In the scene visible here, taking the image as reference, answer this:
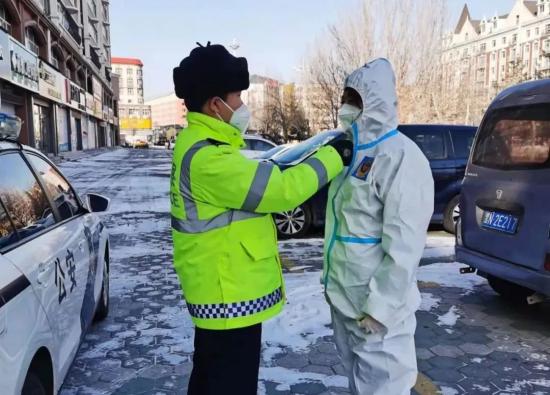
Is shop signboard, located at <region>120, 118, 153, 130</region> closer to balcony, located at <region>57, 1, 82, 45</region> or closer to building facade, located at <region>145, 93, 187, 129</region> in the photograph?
building facade, located at <region>145, 93, 187, 129</region>

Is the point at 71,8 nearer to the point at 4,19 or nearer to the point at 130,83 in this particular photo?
the point at 4,19

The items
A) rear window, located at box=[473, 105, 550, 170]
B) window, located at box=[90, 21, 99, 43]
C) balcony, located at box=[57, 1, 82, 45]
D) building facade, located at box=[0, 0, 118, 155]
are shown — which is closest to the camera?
rear window, located at box=[473, 105, 550, 170]

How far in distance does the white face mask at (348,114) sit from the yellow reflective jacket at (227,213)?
0.35 m

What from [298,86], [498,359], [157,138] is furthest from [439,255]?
[157,138]

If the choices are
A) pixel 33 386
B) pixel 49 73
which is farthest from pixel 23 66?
pixel 33 386

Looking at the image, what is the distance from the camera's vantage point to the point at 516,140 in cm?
414

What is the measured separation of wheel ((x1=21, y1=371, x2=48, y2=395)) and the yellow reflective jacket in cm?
72

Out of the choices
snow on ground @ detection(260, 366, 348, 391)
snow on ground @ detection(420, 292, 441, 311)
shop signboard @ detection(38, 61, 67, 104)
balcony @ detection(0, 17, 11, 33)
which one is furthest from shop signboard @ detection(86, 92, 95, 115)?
snow on ground @ detection(260, 366, 348, 391)

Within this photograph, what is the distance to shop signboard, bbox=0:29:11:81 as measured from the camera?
16531mm

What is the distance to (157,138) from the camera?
97.0m

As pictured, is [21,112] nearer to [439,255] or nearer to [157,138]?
[439,255]

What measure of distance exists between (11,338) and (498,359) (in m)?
3.14

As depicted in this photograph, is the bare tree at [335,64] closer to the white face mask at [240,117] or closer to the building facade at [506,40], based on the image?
the white face mask at [240,117]

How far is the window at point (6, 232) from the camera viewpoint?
7.21ft
